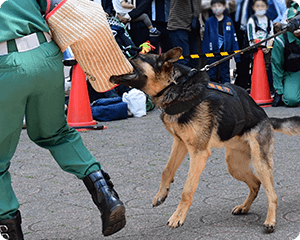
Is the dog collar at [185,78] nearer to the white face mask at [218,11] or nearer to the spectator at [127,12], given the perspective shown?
the spectator at [127,12]

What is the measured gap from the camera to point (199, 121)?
10.1 ft

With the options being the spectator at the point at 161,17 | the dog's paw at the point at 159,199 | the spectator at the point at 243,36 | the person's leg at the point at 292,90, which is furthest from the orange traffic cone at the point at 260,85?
the dog's paw at the point at 159,199

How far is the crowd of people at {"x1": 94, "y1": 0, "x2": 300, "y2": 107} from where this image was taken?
8211mm

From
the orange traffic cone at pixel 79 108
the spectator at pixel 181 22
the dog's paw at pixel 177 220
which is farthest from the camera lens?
the spectator at pixel 181 22

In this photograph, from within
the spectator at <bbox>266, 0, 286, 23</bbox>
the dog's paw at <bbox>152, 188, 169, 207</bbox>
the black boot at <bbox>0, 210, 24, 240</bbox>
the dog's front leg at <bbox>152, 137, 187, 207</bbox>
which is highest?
the black boot at <bbox>0, 210, 24, 240</bbox>

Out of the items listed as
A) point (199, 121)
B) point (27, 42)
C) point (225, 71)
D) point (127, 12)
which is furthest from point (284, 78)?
point (27, 42)

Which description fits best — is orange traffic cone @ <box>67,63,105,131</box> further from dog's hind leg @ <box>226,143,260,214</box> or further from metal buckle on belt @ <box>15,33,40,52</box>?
metal buckle on belt @ <box>15,33,40,52</box>

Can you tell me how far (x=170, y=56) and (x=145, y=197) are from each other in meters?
1.25

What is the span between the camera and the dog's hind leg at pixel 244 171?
3375 mm

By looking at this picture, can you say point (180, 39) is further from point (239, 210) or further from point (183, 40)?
point (239, 210)

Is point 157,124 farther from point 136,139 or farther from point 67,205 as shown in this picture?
point 67,205

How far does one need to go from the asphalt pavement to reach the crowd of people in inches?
114

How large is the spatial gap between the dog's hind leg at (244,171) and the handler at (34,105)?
1129mm

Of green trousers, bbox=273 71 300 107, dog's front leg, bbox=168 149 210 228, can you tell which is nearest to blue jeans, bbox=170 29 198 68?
green trousers, bbox=273 71 300 107
